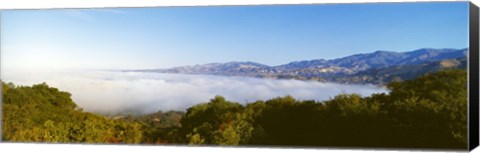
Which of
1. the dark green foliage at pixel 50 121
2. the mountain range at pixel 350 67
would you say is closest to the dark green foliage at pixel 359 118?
the mountain range at pixel 350 67

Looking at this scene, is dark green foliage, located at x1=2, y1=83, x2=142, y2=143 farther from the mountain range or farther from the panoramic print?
the mountain range

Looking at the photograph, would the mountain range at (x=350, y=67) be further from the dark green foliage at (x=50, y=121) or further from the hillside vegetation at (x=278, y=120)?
the dark green foliage at (x=50, y=121)

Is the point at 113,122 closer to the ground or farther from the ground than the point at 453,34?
closer to the ground

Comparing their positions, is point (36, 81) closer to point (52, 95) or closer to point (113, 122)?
point (52, 95)

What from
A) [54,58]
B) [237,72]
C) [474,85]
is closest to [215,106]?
[237,72]

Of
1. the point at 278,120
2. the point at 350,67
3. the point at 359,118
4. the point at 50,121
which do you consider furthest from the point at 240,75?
the point at 50,121

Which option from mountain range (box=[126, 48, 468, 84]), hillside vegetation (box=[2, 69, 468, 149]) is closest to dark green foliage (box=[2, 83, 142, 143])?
hillside vegetation (box=[2, 69, 468, 149])
